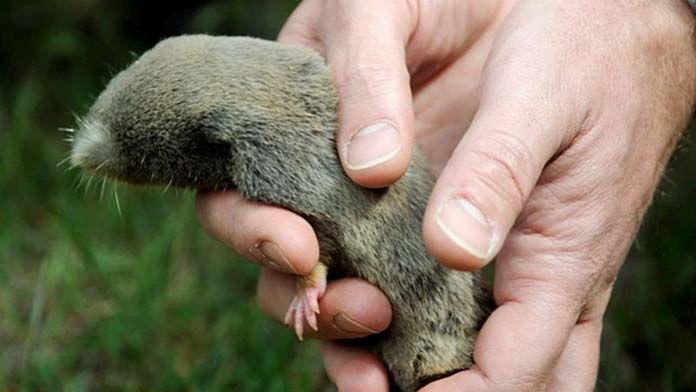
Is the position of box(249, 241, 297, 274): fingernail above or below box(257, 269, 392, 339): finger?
above

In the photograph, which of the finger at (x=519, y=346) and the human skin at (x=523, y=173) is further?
the finger at (x=519, y=346)

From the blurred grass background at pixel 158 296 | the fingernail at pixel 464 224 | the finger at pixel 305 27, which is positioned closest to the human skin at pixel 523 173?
the fingernail at pixel 464 224

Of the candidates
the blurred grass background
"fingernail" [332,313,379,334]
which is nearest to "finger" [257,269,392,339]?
"fingernail" [332,313,379,334]

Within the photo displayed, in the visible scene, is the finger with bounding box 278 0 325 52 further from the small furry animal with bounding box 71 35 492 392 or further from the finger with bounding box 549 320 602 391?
the finger with bounding box 549 320 602 391

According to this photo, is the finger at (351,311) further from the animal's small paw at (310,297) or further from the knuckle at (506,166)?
the knuckle at (506,166)

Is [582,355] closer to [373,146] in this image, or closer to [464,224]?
[464,224]

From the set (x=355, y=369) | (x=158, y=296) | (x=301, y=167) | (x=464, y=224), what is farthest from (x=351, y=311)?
(x=158, y=296)
